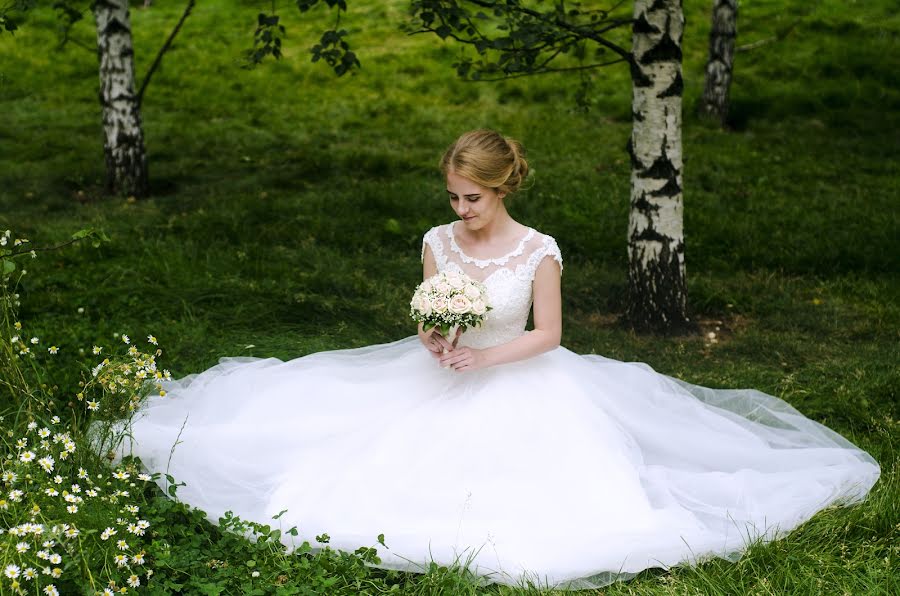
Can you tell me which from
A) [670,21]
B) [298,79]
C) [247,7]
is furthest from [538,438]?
[247,7]

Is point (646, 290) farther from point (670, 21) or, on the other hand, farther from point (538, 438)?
point (538, 438)

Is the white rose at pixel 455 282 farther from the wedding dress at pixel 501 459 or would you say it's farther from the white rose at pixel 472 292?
the wedding dress at pixel 501 459

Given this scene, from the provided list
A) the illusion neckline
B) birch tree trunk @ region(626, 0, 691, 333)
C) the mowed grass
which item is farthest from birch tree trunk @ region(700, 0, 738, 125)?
the illusion neckline

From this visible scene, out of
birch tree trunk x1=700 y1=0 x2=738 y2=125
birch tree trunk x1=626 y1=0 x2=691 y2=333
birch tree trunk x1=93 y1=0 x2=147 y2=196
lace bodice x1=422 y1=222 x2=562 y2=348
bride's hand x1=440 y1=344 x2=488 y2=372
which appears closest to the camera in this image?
bride's hand x1=440 y1=344 x2=488 y2=372

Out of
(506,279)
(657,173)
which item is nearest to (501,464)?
(506,279)

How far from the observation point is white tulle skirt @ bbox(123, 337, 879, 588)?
4184 millimetres

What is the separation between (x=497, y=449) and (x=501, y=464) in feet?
0.28

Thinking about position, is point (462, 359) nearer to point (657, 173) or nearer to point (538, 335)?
point (538, 335)

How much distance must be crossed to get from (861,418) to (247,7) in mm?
16044

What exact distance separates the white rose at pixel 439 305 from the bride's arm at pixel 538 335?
0.35 m

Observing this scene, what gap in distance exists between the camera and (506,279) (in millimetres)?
5035

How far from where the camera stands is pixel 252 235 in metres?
9.67

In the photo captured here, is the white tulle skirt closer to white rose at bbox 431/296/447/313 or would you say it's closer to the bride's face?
white rose at bbox 431/296/447/313

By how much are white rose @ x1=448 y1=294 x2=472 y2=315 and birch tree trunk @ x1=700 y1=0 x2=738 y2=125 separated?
1073cm
